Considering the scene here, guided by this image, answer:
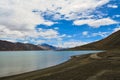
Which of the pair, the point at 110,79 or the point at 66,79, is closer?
the point at 110,79

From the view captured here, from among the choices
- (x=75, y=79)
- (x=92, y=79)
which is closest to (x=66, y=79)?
(x=75, y=79)

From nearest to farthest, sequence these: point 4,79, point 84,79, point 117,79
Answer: point 117,79
point 84,79
point 4,79

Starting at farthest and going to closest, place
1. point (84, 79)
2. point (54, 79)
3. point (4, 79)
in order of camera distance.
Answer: point (4, 79)
point (54, 79)
point (84, 79)

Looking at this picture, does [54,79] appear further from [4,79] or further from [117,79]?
[4,79]

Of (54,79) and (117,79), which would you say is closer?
(117,79)

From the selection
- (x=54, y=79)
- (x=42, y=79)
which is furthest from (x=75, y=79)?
(x=42, y=79)

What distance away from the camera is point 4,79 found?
37.8 m

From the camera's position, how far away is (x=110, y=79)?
2488cm

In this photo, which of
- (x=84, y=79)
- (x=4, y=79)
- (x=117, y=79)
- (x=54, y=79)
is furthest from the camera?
(x=4, y=79)

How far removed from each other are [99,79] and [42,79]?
918 cm

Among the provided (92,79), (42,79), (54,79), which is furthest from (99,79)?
(42,79)

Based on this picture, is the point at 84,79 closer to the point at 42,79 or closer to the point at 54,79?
the point at 54,79

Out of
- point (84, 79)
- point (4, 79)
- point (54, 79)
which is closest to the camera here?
point (84, 79)

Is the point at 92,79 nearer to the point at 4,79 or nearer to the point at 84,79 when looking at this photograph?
the point at 84,79
